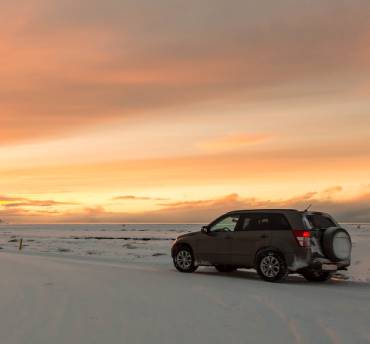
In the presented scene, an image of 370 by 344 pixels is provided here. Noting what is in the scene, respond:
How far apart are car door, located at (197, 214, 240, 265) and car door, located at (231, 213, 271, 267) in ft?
0.68

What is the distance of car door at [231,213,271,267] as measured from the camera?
47.0ft

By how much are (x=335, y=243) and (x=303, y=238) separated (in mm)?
850

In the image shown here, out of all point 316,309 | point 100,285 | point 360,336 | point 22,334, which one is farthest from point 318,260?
point 22,334

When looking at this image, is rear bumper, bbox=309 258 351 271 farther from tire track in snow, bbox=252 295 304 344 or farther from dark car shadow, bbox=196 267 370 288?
tire track in snow, bbox=252 295 304 344

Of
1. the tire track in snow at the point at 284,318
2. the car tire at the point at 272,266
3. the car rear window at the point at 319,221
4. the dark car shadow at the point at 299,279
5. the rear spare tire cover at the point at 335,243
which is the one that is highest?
the car rear window at the point at 319,221

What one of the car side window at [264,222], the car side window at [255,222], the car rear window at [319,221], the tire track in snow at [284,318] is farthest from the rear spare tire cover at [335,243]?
the tire track in snow at [284,318]

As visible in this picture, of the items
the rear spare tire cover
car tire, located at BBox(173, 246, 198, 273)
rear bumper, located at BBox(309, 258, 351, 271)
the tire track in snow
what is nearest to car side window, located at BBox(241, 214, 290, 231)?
the rear spare tire cover

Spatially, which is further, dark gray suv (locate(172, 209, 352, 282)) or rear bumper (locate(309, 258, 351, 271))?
dark gray suv (locate(172, 209, 352, 282))

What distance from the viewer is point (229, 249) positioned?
15.0m

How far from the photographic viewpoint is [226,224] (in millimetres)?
15578

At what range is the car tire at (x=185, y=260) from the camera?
52.4 ft

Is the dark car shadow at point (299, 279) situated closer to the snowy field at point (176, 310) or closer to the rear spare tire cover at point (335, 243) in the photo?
the snowy field at point (176, 310)

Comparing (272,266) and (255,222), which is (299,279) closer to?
(272,266)

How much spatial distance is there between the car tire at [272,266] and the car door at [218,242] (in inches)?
46.7
